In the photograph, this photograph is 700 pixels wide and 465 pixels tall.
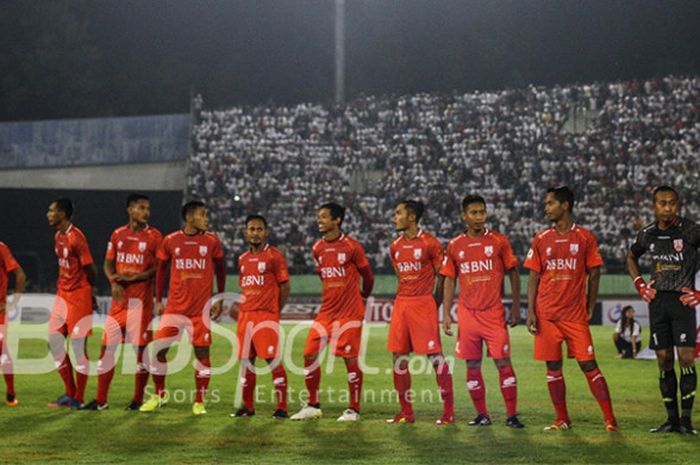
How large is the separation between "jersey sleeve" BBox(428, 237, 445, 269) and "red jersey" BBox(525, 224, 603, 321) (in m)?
1.22

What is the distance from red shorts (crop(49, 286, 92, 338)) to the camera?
14188 millimetres

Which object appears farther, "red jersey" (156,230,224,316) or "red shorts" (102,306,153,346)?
"red shorts" (102,306,153,346)

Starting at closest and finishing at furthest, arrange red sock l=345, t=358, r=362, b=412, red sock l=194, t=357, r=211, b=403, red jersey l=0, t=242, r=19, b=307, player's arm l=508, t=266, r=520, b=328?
player's arm l=508, t=266, r=520, b=328, red sock l=345, t=358, r=362, b=412, red sock l=194, t=357, r=211, b=403, red jersey l=0, t=242, r=19, b=307

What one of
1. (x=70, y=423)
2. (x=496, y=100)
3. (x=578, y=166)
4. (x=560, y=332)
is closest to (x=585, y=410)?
(x=560, y=332)

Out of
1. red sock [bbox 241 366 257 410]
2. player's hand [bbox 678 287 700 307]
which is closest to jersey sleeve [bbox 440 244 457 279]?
player's hand [bbox 678 287 700 307]

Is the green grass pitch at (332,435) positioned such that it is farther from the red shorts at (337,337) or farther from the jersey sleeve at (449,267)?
the jersey sleeve at (449,267)

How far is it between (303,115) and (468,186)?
32.6 feet

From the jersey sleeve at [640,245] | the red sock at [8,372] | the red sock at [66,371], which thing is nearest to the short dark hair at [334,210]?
the jersey sleeve at [640,245]

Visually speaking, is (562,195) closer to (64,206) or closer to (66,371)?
(64,206)

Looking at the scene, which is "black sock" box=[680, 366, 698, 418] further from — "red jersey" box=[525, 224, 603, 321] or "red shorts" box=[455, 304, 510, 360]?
"red shorts" box=[455, 304, 510, 360]

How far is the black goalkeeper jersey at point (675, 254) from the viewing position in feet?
38.5

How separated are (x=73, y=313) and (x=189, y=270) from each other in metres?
1.74

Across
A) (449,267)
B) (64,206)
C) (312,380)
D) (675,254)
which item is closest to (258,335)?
(312,380)

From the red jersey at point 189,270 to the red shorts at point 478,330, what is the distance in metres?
3.27
